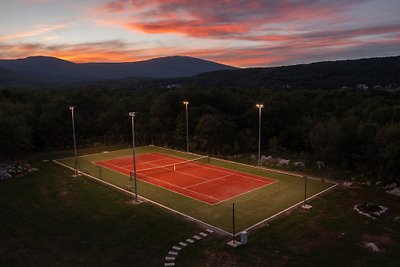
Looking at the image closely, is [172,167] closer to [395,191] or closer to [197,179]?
[197,179]

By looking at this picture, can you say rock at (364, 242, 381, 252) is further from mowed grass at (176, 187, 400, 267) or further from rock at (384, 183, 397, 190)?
rock at (384, 183, 397, 190)

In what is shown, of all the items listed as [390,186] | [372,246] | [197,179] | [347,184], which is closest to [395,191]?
[390,186]

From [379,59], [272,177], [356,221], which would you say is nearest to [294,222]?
[356,221]

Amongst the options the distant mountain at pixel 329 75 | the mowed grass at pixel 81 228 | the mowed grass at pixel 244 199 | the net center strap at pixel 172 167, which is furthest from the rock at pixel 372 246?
the distant mountain at pixel 329 75

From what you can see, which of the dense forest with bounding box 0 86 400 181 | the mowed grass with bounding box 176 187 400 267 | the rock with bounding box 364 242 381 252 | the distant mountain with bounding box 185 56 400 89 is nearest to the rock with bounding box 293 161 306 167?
the dense forest with bounding box 0 86 400 181

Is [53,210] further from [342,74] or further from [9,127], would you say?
[342,74]

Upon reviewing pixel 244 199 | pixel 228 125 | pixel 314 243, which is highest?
pixel 228 125

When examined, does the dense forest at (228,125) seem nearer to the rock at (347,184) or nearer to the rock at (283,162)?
the rock at (347,184)
